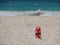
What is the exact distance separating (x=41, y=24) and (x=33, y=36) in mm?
142

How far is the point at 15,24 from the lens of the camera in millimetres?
1287

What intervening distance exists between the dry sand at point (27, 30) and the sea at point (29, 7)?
59 millimetres

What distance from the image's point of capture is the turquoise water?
1330 mm

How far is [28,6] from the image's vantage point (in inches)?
52.8

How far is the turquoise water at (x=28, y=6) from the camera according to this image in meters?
1.33

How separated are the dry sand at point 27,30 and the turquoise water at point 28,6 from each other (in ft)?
0.28

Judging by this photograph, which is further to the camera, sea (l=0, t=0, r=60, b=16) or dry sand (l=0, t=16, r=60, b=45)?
sea (l=0, t=0, r=60, b=16)

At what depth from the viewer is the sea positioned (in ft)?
4.35

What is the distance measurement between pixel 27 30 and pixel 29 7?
226 mm

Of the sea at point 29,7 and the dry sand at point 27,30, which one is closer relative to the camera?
the dry sand at point 27,30

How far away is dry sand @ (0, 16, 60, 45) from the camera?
1151 millimetres

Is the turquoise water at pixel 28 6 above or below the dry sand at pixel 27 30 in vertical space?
above

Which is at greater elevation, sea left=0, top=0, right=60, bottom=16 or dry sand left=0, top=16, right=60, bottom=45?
sea left=0, top=0, right=60, bottom=16

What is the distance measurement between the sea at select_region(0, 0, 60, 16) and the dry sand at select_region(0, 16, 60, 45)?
0.06m
